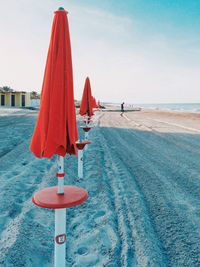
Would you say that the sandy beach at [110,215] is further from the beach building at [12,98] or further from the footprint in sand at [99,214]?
the beach building at [12,98]

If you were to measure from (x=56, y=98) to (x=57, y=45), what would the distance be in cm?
62

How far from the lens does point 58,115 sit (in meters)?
2.19

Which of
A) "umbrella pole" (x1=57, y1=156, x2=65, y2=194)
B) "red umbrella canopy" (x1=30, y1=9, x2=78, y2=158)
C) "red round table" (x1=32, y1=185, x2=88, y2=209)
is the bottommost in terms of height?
"red round table" (x1=32, y1=185, x2=88, y2=209)

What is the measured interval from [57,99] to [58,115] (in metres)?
0.18

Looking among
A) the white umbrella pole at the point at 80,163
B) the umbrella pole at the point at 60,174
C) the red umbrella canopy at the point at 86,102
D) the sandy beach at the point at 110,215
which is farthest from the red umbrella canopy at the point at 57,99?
the red umbrella canopy at the point at 86,102

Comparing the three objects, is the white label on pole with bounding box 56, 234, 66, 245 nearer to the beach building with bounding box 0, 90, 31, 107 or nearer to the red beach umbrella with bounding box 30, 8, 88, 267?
the red beach umbrella with bounding box 30, 8, 88, 267

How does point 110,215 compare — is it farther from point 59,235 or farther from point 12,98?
point 12,98

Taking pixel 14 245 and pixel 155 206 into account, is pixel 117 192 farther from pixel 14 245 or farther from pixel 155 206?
pixel 14 245

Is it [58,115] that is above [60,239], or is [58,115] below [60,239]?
above

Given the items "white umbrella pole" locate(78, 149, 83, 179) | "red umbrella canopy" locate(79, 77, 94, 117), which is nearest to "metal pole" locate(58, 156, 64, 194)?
"white umbrella pole" locate(78, 149, 83, 179)

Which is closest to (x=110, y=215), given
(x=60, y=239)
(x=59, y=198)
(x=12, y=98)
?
(x=60, y=239)

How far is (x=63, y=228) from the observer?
7.22 ft

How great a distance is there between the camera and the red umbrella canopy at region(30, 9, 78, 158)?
7.16 ft

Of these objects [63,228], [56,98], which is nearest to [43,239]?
[63,228]
